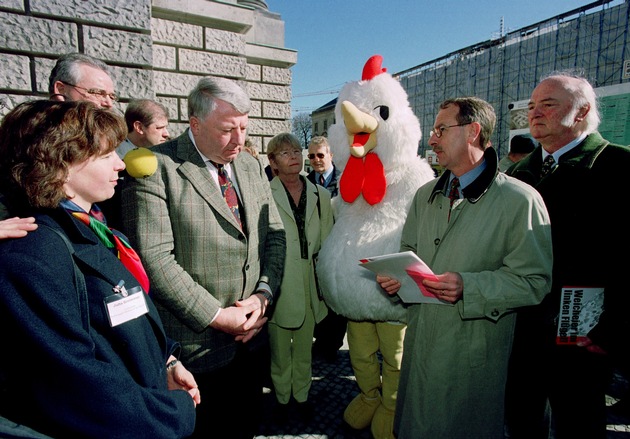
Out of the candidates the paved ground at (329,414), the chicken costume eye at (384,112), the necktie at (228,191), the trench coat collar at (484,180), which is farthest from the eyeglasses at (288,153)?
the paved ground at (329,414)

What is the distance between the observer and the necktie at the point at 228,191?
188cm

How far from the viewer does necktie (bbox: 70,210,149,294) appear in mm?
1158

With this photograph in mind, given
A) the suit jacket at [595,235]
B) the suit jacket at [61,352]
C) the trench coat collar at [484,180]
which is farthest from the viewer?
the suit jacket at [595,235]

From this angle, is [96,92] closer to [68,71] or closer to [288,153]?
[68,71]

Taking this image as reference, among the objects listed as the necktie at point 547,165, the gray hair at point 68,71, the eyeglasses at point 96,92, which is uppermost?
the gray hair at point 68,71

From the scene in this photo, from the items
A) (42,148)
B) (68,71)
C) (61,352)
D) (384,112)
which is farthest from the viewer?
(384,112)

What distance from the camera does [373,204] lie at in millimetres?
2281

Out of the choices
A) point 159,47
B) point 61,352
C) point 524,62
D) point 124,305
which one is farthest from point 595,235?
point 524,62

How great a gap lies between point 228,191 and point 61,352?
3.82ft

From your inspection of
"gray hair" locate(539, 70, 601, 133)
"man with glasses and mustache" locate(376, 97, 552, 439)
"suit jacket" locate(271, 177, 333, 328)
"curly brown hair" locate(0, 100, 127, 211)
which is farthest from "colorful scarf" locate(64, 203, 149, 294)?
"gray hair" locate(539, 70, 601, 133)

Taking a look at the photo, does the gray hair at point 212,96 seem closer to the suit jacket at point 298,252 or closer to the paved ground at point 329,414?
the suit jacket at point 298,252

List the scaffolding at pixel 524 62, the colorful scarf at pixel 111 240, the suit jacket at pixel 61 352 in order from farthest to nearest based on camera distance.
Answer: the scaffolding at pixel 524 62 → the colorful scarf at pixel 111 240 → the suit jacket at pixel 61 352

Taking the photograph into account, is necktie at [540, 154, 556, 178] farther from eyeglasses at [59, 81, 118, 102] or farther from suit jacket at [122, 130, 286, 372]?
eyeglasses at [59, 81, 118, 102]

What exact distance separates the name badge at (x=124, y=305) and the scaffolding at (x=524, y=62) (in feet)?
60.7
